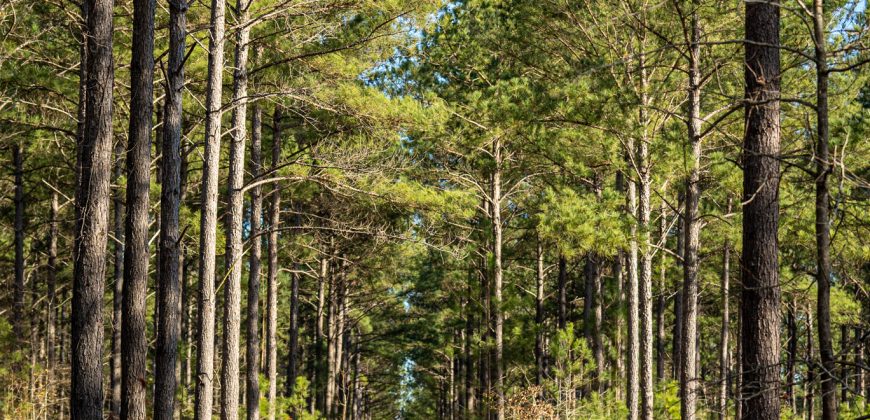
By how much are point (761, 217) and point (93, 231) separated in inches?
244

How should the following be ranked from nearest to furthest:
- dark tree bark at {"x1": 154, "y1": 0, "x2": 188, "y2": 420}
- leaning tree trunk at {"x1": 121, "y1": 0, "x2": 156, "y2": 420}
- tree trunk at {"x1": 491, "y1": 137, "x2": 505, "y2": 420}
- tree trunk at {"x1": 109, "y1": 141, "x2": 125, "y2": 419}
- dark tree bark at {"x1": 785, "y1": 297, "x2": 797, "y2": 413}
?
Answer: dark tree bark at {"x1": 785, "y1": 297, "x2": 797, "y2": 413} < leaning tree trunk at {"x1": 121, "y1": 0, "x2": 156, "y2": 420} < dark tree bark at {"x1": 154, "y1": 0, "x2": 188, "y2": 420} < tree trunk at {"x1": 109, "y1": 141, "x2": 125, "y2": 419} < tree trunk at {"x1": 491, "y1": 137, "x2": 505, "y2": 420}

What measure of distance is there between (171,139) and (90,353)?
2274 millimetres

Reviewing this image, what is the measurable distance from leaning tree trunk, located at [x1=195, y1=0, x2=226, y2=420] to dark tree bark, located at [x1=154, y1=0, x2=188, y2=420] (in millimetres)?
961

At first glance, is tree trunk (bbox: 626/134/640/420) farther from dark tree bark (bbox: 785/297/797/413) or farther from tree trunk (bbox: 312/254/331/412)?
tree trunk (bbox: 312/254/331/412)

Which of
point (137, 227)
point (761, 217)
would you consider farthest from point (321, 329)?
point (761, 217)

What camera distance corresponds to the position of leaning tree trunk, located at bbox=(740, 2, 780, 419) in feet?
18.4

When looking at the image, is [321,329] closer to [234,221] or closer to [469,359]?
[469,359]

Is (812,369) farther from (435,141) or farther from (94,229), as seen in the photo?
(435,141)

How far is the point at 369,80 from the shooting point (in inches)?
716

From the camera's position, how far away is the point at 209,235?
31.0ft

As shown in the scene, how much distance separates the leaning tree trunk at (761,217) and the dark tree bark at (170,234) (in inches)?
211

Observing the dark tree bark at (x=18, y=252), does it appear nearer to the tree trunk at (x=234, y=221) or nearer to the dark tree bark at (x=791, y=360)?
the tree trunk at (x=234, y=221)

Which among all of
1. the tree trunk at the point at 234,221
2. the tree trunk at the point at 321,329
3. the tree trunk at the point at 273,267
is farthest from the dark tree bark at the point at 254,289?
the tree trunk at the point at 321,329

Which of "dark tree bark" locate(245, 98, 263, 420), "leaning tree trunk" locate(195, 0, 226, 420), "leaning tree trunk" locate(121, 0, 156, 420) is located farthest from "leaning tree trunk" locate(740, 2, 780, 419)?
"dark tree bark" locate(245, 98, 263, 420)
